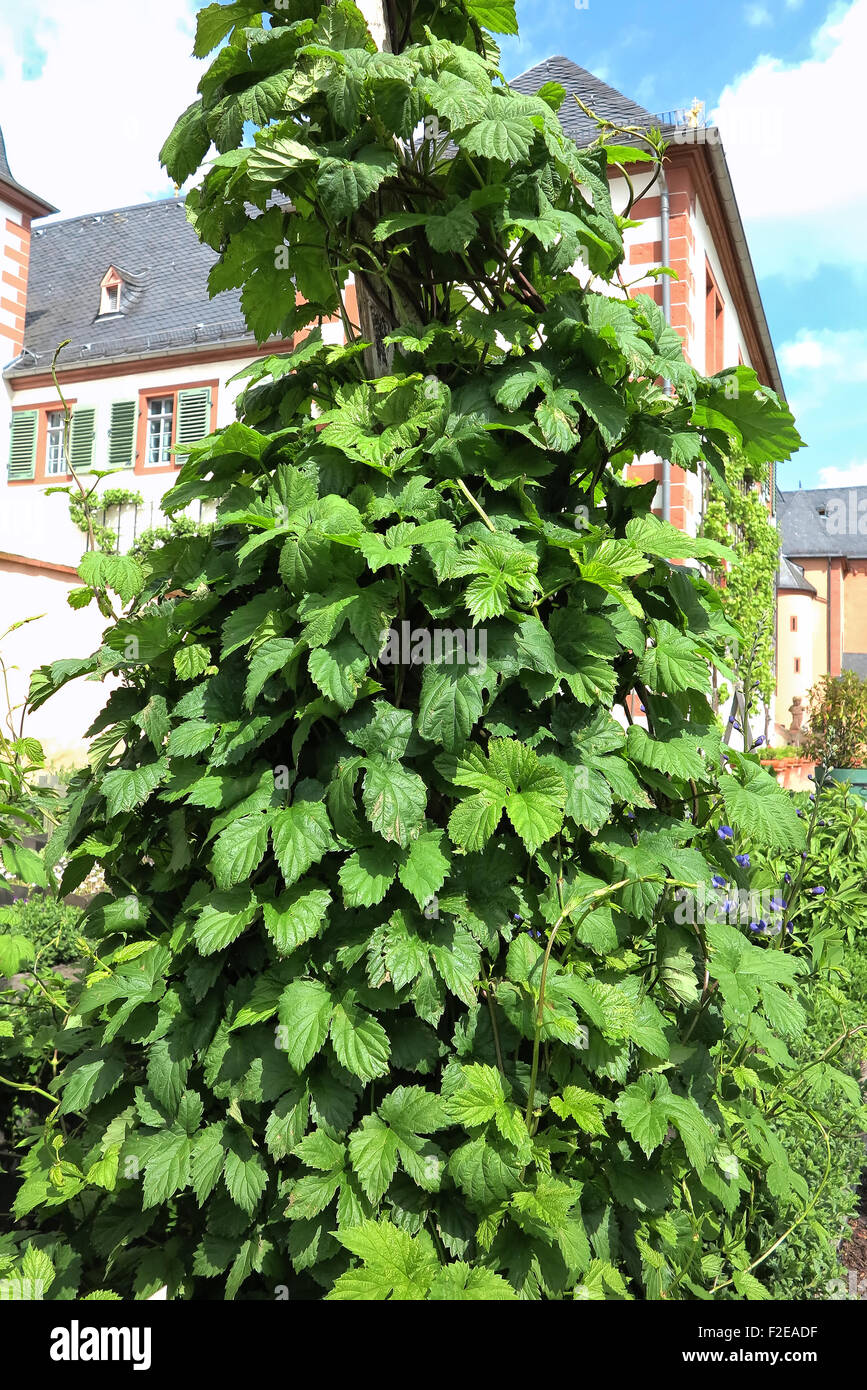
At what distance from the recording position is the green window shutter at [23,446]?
59.8ft

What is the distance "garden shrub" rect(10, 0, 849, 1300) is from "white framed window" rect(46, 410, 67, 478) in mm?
17723

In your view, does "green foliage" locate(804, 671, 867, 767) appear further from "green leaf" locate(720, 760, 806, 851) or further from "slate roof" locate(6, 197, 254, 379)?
"green leaf" locate(720, 760, 806, 851)

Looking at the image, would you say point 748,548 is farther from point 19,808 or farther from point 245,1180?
point 245,1180

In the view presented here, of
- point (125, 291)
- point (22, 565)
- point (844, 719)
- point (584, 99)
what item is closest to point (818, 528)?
point (844, 719)

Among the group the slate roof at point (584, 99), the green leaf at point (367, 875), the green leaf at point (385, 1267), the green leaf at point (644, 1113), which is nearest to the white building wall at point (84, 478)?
the slate roof at point (584, 99)

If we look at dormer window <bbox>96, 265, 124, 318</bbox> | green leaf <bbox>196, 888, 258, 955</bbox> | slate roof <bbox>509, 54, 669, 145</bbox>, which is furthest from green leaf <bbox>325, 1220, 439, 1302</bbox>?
dormer window <bbox>96, 265, 124, 318</bbox>

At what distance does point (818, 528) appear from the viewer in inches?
1897

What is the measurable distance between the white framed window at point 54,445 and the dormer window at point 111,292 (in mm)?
2651

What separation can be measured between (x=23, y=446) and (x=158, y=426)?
2.94m

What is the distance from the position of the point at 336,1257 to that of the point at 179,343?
17640 mm

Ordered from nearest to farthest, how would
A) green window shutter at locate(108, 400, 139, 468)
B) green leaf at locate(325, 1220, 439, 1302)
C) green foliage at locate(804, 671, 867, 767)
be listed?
green leaf at locate(325, 1220, 439, 1302) → green foliage at locate(804, 671, 867, 767) → green window shutter at locate(108, 400, 139, 468)

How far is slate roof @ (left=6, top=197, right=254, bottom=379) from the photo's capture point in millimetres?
17688

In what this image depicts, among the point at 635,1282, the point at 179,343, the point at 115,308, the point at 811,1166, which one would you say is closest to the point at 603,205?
the point at 635,1282
